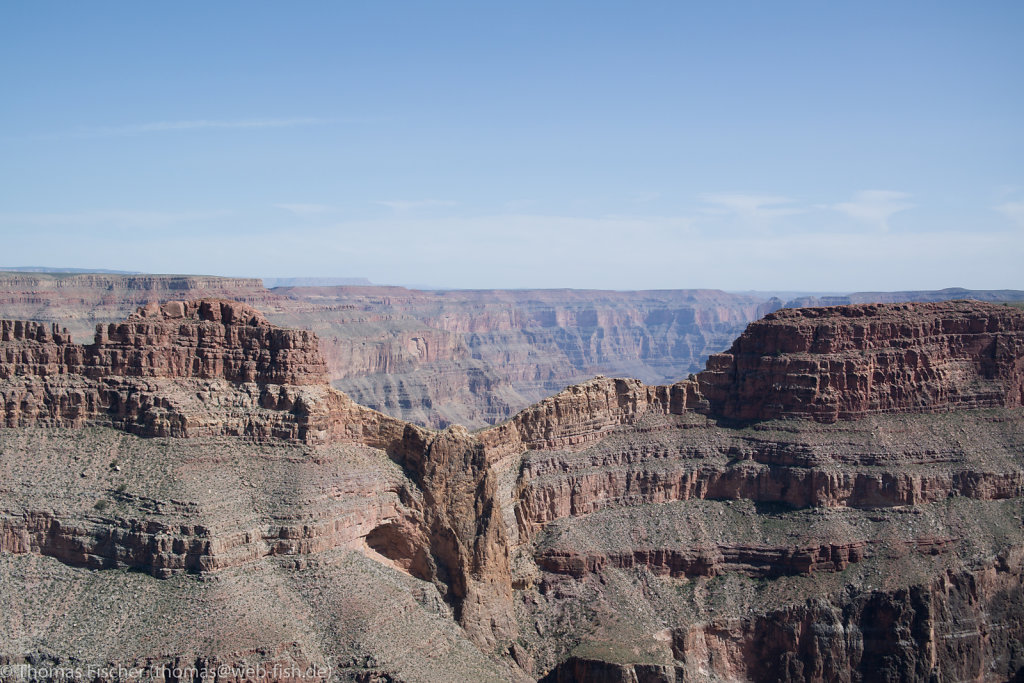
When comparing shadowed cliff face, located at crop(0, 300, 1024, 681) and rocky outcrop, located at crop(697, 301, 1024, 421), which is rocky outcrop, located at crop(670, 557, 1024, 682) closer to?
shadowed cliff face, located at crop(0, 300, 1024, 681)

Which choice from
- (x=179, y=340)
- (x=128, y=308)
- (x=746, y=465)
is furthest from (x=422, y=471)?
(x=128, y=308)

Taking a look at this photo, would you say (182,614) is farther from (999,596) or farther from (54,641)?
(999,596)

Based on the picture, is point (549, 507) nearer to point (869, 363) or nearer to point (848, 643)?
point (848, 643)

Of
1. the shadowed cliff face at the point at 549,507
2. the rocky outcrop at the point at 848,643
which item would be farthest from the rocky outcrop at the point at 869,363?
the rocky outcrop at the point at 848,643

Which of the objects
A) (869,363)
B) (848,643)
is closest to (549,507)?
(848,643)

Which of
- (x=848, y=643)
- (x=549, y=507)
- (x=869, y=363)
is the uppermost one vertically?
(x=869, y=363)

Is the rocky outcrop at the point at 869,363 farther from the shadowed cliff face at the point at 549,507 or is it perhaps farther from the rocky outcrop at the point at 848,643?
the rocky outcrop at the point at 848,643
